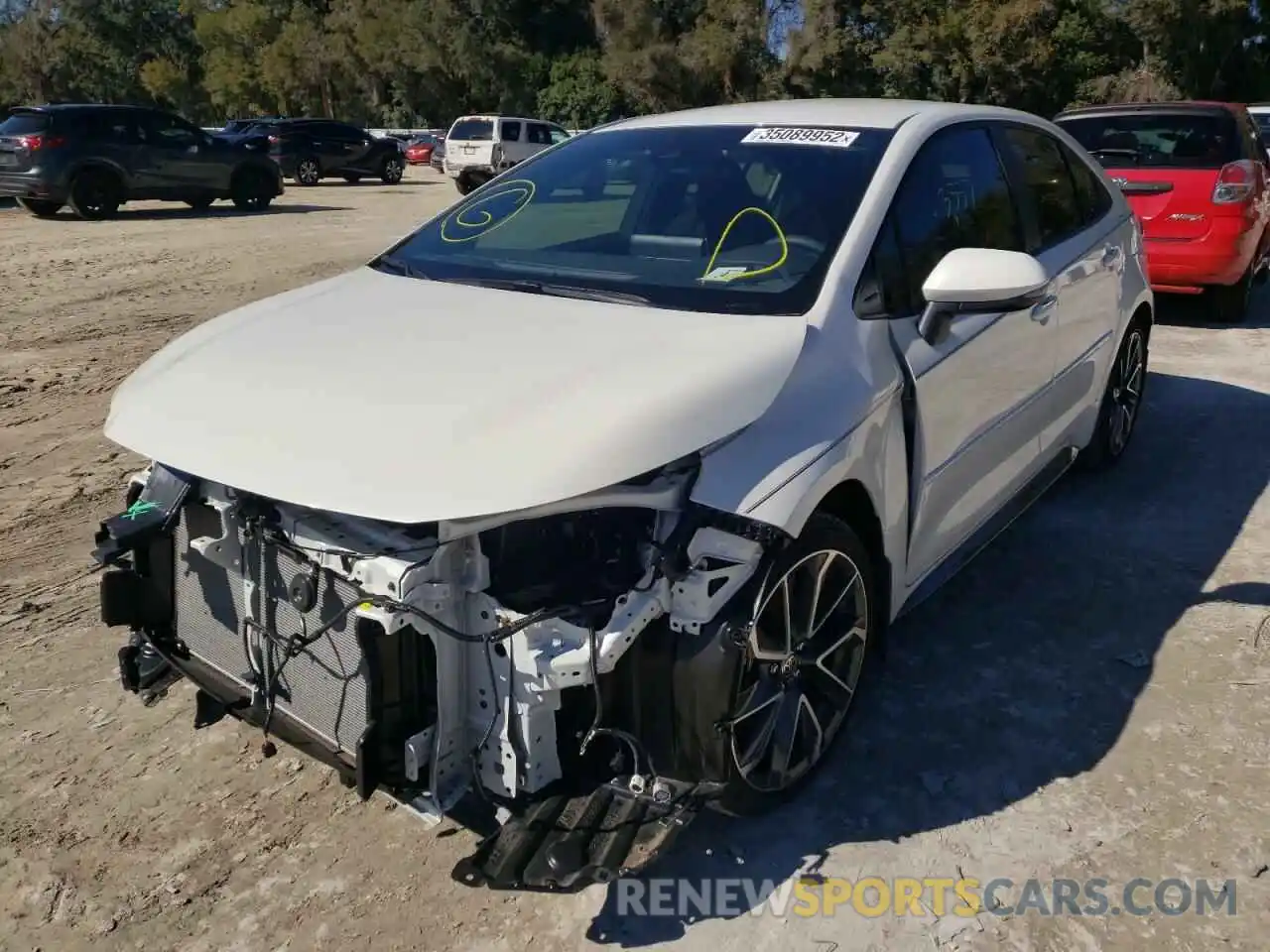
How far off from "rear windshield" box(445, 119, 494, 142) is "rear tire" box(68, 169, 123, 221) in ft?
33.4

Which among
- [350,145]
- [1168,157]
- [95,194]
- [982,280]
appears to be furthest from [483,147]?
[982,280]

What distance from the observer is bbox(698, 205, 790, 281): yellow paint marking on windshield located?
3.23m

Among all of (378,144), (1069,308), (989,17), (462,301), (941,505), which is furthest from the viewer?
(989,17)

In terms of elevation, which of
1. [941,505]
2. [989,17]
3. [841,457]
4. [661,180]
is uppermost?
[989,17]

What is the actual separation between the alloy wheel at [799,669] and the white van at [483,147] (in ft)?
77.3

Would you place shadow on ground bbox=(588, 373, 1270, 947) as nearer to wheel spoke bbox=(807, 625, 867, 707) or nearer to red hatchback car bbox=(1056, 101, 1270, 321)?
wheel spoke bbox=(807, 625, 867, 707)

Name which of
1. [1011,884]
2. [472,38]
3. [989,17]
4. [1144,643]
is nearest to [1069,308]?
[1144,643]

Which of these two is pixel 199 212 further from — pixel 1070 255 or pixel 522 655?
pixel 522 655

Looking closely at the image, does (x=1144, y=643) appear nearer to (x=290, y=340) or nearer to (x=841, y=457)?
(x=841, y=457)

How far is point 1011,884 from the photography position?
277 centimetres

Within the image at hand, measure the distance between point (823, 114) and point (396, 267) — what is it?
4.94 feet

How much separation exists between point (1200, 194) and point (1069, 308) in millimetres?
4790

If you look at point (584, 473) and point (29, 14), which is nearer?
point (584, 473)

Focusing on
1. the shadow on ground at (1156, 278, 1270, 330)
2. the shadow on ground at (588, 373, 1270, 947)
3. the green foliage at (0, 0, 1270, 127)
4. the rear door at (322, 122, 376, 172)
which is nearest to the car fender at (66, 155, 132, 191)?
the rear door at (322, 122, 376, 172)
